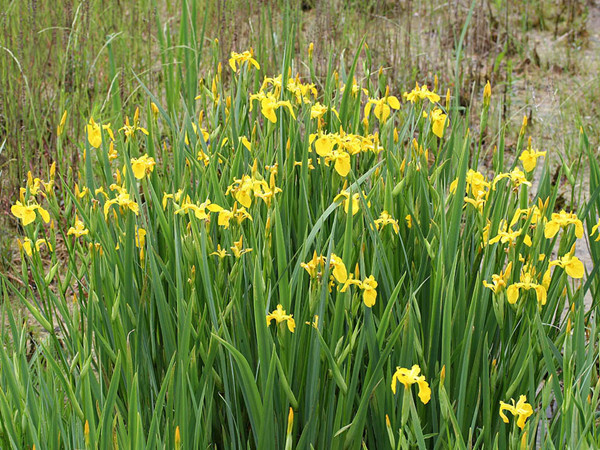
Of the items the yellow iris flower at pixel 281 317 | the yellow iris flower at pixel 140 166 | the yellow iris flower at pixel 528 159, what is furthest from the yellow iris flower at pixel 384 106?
the yellow iris flower at pixel 281 317

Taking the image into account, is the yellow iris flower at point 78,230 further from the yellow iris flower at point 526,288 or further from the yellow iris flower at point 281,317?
the yellow iris flower at point 526,288

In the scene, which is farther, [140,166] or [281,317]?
[140,166]

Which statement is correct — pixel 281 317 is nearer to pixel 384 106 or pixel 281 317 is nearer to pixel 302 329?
pixel 302 329

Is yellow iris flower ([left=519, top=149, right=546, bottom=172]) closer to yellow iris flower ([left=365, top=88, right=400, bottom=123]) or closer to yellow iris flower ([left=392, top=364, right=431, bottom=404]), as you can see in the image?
yellow iris flower ([left=365, top=88, right=400, bottom=123])

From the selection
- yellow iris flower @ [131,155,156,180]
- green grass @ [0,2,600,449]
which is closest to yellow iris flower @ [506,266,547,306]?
green grass @ [0,2,600,449]

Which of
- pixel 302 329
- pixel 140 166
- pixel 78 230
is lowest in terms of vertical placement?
pixel 302 329

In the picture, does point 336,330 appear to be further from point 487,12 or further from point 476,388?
point 487,12

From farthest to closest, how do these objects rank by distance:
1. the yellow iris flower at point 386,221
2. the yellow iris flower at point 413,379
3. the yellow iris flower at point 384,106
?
1. the yellow iris flower at point 384,106
2. the yellow iris flower at point 386,221
3. the yellow iris flower at point 413,379

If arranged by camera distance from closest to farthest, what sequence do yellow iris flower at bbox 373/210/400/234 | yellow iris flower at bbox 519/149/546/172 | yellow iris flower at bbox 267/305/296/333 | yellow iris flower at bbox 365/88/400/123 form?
yellow iris flower at bbox 267/305/296/333 < yellow iris flower at bbox 373/210/400/234 < yellow iris flower at bbox 519/149/546/172 < yellow iris flower at bbox 365/88/400/123

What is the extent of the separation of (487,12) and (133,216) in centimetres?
419

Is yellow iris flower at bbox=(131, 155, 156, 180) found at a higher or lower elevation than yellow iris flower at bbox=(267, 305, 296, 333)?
higher

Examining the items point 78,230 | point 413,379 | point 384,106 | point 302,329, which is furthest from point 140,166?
point 413,379

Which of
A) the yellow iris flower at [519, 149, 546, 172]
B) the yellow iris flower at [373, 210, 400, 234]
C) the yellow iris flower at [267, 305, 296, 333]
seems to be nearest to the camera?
the yellow iris flower at [267, 305, 296, 333]

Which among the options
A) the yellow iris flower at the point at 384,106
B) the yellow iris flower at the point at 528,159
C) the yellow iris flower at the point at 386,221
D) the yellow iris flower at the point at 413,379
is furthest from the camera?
the yellow iris flower at the point at 384,106
